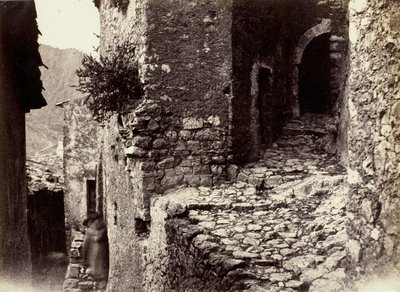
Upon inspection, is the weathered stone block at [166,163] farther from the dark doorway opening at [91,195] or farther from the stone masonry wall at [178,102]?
the dark doorway opening at [91,195]

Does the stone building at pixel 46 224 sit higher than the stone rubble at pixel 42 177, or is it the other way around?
the stone rubble at pixel 42 177

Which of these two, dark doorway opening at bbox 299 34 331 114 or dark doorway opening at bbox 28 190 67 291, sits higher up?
dark doorway opening at bbox 299 34 331 114

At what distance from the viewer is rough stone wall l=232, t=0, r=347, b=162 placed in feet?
21.9

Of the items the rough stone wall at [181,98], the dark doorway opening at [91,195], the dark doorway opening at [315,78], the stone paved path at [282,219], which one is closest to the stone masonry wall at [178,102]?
the rough stone wall at [181,98]

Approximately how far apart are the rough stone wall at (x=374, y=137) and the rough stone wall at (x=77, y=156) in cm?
1183

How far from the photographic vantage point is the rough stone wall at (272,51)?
21.9ft

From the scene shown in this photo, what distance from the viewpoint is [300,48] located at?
8602 mm

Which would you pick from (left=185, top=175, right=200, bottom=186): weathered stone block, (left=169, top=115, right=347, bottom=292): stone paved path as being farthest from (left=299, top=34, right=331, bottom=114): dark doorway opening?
(left=185, top=175, right=200, bottom=186): weathered stone block

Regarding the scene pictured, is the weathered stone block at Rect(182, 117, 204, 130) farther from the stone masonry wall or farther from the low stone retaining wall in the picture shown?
the low stone retaining wall

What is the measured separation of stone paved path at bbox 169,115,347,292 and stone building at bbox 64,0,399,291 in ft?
0.06

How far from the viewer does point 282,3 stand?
782 cm

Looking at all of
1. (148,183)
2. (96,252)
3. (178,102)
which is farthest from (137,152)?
(96,252)

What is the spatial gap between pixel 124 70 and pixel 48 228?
10989 millimetres

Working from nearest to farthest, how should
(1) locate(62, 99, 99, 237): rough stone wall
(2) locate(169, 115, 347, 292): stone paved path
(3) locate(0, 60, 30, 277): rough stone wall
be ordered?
(2) locate(169, 115, 347, 292): stone paved path < (3) locate(0, 60, 30, 277): rough stone wall < (1) locate(62, 99, 99, 237): rough stone wall
